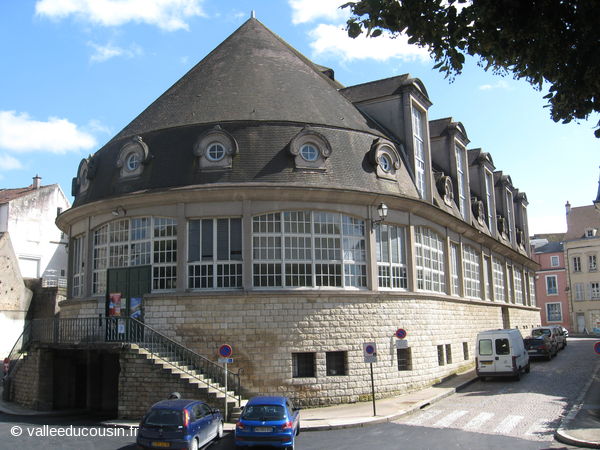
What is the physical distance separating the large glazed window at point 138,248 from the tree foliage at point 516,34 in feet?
43.9

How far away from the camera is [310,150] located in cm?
2122

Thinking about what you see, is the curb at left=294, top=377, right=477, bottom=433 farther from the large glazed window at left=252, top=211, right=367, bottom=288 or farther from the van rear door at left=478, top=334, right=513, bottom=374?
the large glazed window at left=252, top=211, right=367, bottom=288

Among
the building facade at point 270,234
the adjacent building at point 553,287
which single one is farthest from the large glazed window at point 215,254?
the adjacent building at point 553,287

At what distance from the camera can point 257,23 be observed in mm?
28703

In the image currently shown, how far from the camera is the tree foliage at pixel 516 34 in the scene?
27.3 ft

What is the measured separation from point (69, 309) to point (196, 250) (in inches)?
277

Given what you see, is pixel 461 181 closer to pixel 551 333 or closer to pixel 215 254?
pixel 551 333

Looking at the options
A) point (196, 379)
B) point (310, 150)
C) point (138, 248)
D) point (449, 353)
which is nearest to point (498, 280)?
point (449, 353)

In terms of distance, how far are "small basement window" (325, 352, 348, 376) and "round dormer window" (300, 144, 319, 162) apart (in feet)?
22.5

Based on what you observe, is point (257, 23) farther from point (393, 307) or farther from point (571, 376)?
point (571, 376)

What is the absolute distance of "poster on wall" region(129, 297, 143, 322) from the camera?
66.2 ft

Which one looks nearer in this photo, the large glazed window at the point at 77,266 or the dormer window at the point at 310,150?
the dormer window at the point at 310,150

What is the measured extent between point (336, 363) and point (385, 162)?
8153mm

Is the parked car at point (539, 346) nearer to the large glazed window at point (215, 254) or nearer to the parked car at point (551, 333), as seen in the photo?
the parked car at point (551, 333)
